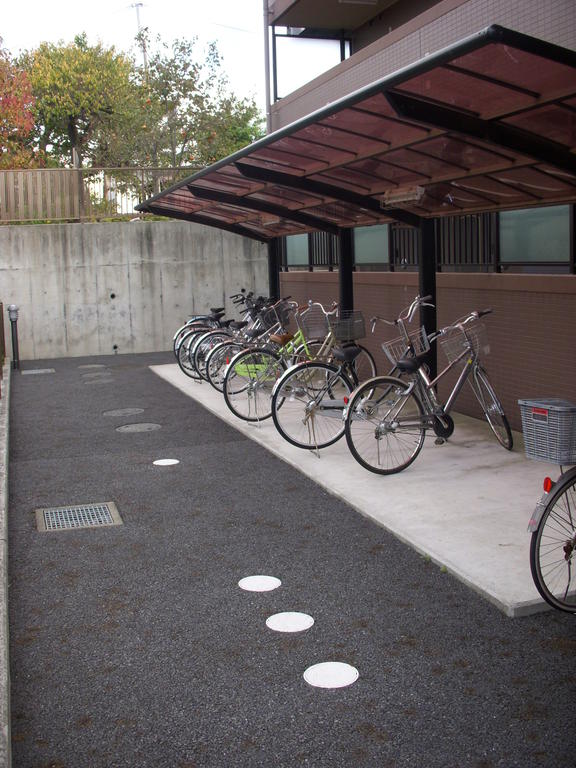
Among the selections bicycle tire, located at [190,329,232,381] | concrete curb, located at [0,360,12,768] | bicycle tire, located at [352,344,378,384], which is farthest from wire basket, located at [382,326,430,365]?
bicycle tire, located at [190,329,232,381]

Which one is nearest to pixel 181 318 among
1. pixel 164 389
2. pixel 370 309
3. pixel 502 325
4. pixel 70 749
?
pixel 164 389

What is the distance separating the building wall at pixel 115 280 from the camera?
15.7 m

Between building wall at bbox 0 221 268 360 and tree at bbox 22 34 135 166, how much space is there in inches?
1046

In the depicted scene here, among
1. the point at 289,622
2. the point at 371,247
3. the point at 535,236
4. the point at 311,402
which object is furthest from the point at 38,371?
the point at 289,622

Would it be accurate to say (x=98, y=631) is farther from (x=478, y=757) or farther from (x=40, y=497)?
(x=40, y=497)

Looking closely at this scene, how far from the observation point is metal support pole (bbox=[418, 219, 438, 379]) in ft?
27.7

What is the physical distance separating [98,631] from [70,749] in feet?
3.33

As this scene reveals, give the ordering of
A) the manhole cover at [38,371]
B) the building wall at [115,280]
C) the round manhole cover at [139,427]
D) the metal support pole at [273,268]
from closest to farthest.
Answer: the round manhole cover at [139,427] → the manhole cover at [38,371] → the metal support pole at [273,268] → the building wall at [115,280]

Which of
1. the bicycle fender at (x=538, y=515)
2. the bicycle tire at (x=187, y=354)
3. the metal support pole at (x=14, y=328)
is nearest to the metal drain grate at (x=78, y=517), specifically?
the bicycle fender at (x=538, y=515)

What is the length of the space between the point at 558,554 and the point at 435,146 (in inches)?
119

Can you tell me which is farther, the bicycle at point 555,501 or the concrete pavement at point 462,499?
the concrete pavement at point 462,499

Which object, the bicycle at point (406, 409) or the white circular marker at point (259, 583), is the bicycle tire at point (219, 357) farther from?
the white circular marker at point (259, 583)

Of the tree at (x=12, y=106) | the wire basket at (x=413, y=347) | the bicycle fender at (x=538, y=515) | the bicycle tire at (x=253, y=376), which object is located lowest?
the bicycle fender at (x=538, y=515)

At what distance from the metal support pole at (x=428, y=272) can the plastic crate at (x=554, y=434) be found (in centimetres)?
406
